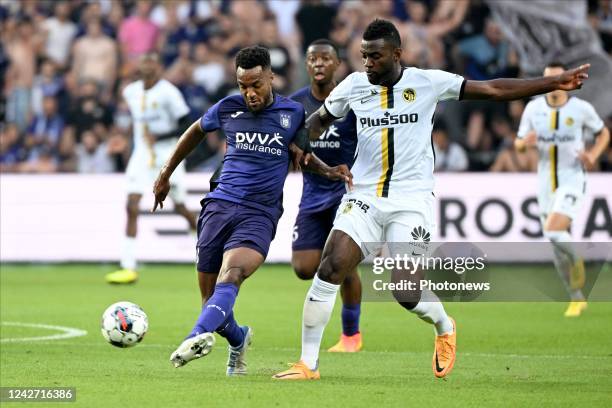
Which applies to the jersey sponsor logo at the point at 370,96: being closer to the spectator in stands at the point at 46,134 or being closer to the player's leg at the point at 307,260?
the player's leg at the point at 307,260

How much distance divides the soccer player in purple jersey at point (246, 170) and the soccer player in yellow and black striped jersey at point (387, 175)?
318mm

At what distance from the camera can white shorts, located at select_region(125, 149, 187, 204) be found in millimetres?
17766

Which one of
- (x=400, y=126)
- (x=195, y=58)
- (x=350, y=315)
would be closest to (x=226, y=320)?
(x=400, y=126)

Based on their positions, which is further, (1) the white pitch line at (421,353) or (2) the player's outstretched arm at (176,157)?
(1) the white pitch line at (421,353)

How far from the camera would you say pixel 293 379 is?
8.67 m

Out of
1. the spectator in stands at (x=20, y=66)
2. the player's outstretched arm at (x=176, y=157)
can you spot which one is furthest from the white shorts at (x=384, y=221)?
the spectator in stands at (x=20, y=66)

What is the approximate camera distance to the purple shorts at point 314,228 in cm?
1164

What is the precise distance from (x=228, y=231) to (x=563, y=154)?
6.91m

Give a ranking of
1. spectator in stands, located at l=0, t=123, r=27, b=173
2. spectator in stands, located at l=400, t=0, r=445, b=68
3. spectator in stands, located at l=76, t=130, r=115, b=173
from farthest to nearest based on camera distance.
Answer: spectator in stands, located at l=0, t=123, r=27, b=173, spectator in stands, located at l=76, t=130, r=115, b=173, spectator in stands, located at l=400, t=0, r=445, b=68

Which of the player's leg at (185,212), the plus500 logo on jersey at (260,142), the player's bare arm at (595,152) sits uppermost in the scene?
the plus500 logo on jersey at (260,142)

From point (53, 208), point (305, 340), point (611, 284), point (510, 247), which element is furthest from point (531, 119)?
point (53, 208)

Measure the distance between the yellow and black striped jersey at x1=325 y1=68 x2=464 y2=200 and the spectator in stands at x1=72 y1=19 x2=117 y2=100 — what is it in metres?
14.4

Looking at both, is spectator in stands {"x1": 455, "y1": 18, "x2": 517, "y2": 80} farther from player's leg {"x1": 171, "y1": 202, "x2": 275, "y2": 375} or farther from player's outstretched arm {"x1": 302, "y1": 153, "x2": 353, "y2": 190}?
player's leg {"x1": 171, "y1": 202, "x2": 275, "y2": 375}

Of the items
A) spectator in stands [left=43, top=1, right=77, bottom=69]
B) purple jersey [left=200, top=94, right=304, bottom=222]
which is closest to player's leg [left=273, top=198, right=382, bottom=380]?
purple jersey [left=200, top=94, right=304, bottom=222]
